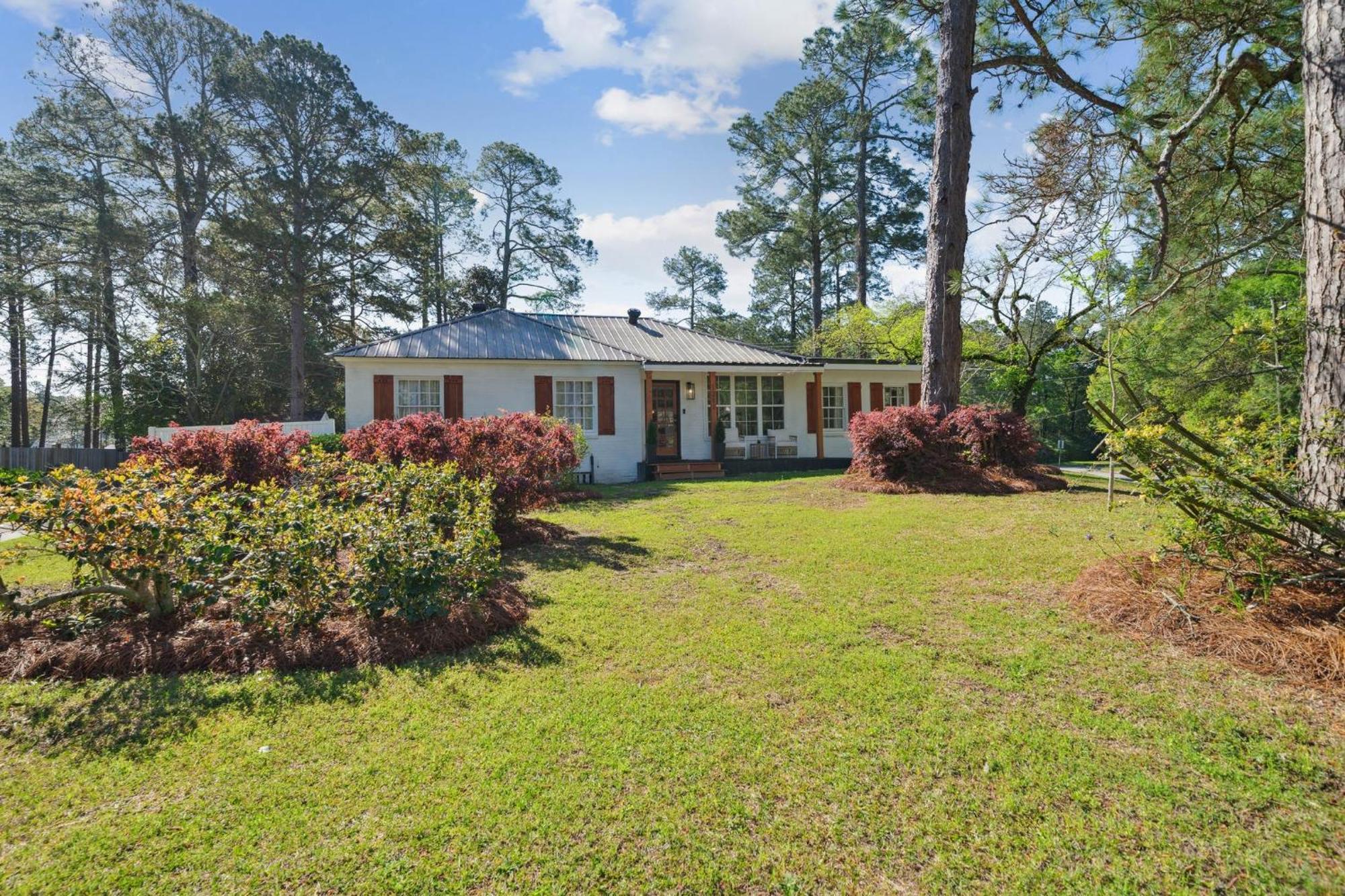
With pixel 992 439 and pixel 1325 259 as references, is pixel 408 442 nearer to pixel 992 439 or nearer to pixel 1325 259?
pixel 1325 259

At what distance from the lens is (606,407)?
560 inches

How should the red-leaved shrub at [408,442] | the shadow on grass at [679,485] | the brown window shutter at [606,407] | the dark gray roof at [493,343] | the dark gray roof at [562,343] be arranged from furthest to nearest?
the brown window shutter at [606,407]
the dark gray roof at [562,343]
the dark gray roof at [493,343]
the shadow on grass at [679,485]
the red-leaved shrub at [408,442]

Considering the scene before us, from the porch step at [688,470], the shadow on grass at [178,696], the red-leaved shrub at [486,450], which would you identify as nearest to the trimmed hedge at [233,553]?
the shadow on grass at [178,696]

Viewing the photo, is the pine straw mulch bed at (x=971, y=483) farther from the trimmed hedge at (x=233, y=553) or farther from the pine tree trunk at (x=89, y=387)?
the pine tree trunk at (x=89, y=387)

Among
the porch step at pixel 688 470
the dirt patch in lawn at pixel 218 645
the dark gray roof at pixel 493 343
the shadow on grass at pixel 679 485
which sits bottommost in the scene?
the dirt patch in lawn at pixel 218 645

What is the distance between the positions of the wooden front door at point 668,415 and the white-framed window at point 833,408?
4.38 meters

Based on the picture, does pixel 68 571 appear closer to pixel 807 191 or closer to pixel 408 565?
pixel 408 565

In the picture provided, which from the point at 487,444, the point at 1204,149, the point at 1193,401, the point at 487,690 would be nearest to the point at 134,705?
the point at 487,690

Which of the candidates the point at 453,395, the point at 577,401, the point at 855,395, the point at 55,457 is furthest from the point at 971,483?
the point at 55,457

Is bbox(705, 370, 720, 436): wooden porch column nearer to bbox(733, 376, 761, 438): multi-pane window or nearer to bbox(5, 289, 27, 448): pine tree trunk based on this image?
bbox(733, 376, 761, 438): multi-pane window

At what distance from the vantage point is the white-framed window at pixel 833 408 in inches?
655

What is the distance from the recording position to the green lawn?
6.15 feet

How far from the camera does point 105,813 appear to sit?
85.8 inches

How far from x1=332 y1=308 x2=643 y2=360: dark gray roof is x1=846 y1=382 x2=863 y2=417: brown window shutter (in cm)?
623
